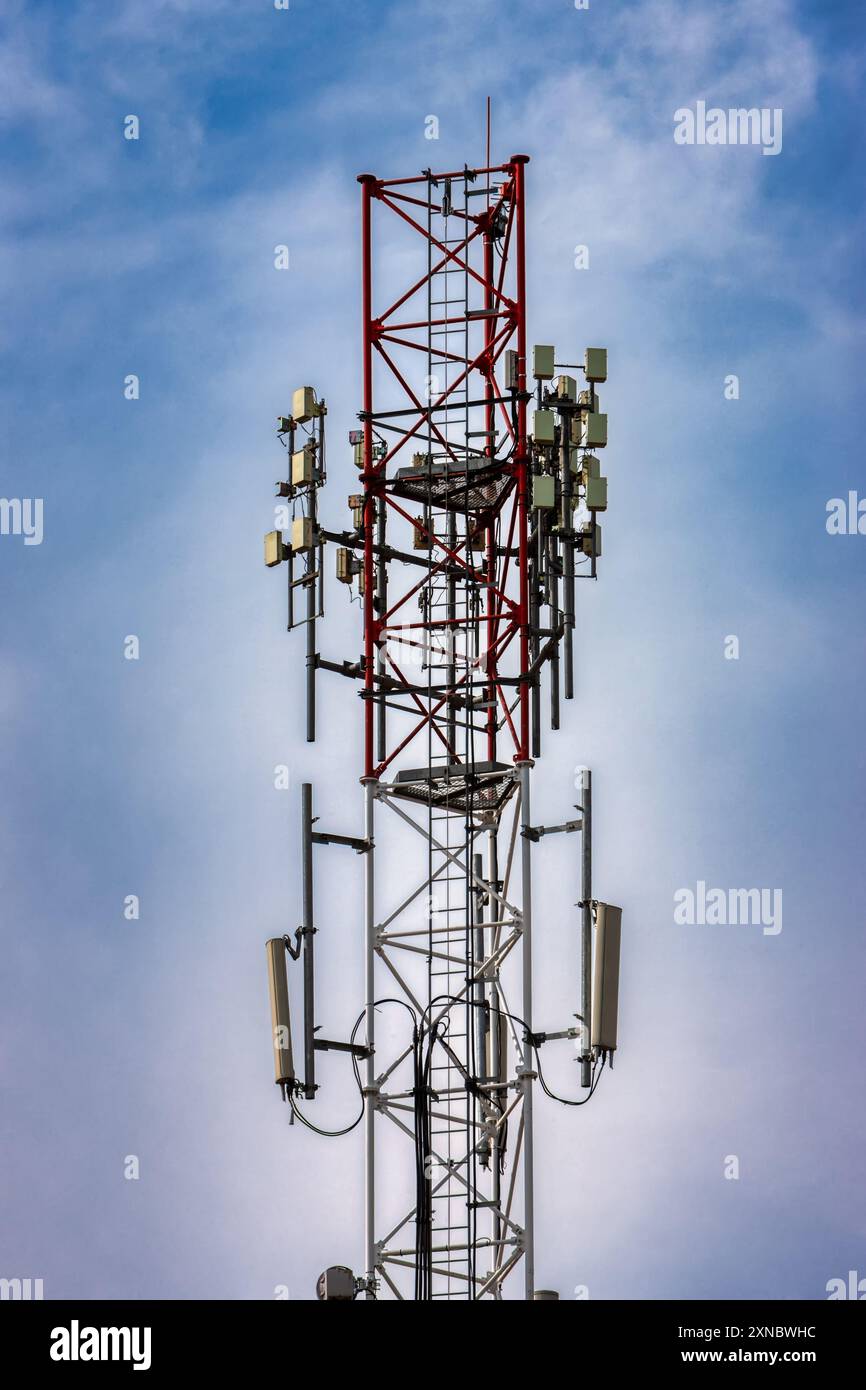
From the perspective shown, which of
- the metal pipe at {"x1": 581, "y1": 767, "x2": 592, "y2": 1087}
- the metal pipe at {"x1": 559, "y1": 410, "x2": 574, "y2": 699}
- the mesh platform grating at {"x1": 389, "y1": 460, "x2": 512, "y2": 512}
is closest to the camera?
the metal pipe at {"x1": 581, "y1": 767, "x2": 592, "y2": 1087}

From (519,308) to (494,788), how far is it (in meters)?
7.49

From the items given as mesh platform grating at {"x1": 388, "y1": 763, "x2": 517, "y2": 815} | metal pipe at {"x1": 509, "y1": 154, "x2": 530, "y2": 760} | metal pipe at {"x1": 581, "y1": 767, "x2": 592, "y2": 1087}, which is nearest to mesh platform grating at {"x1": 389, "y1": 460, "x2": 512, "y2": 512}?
metal pipe at {"x1": 509, "y1": 154, "x2": 530, "y2": 760}

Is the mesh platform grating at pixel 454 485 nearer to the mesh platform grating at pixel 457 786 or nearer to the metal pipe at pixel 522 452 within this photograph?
the metal pipe at pixel 522 452

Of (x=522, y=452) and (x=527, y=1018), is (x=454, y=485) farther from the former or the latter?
(x=527, y=1018)

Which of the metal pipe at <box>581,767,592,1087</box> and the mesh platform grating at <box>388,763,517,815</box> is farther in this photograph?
the mesh platform grating at <box>388,763,517,815</box>

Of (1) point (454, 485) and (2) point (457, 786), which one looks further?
(1) point (454, 485)

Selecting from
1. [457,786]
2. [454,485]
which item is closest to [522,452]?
[454,485]

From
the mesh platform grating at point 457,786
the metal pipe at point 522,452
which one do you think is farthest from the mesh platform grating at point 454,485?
the mesh platform grating at point 457,786

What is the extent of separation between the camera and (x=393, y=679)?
50.0m

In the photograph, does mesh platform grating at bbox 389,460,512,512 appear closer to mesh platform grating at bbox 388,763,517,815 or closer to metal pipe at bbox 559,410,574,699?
metal pipe at bbox 559,410,574,699

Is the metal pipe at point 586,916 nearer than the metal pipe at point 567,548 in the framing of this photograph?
Yes
